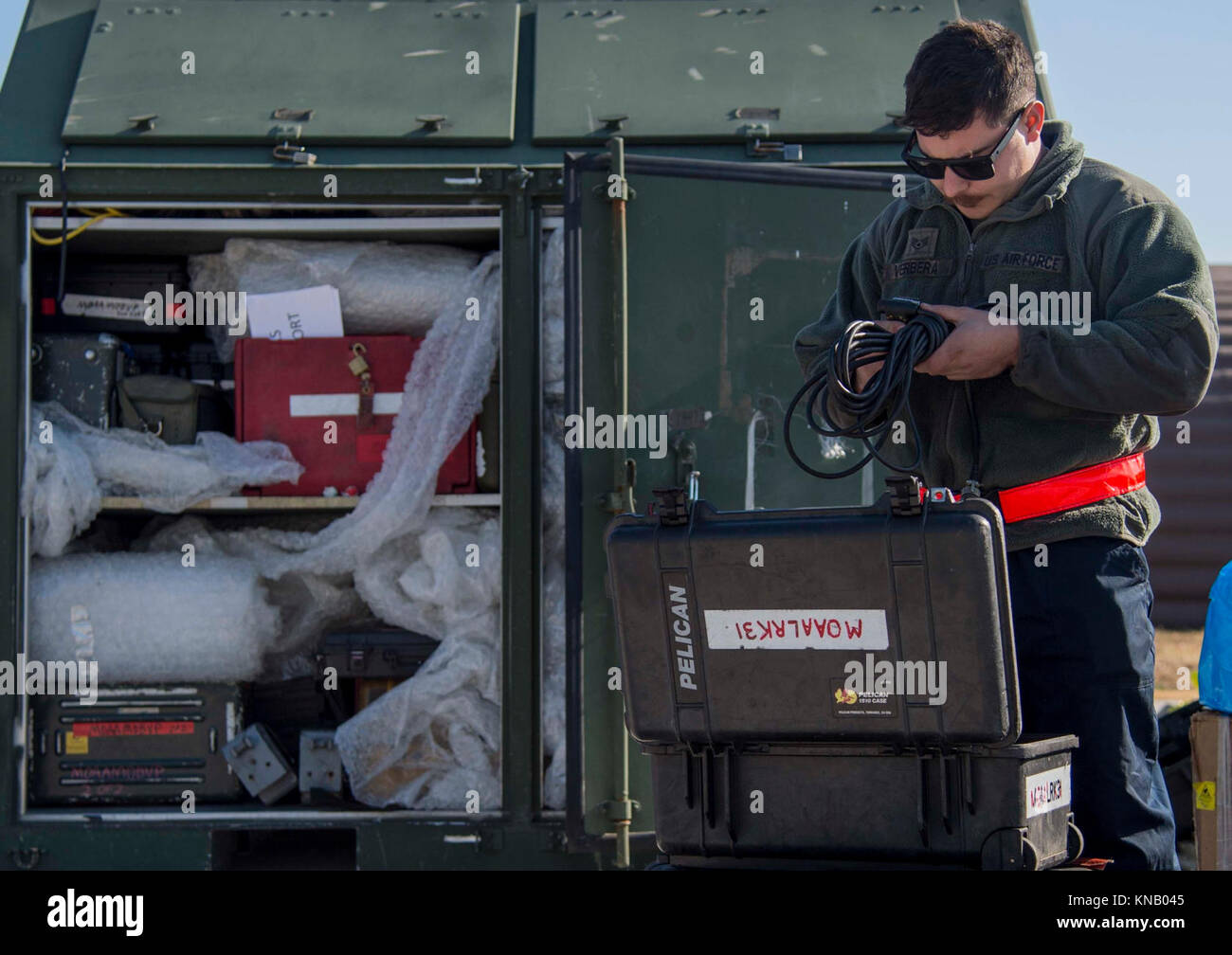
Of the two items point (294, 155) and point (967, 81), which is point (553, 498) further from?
point (967, 81)

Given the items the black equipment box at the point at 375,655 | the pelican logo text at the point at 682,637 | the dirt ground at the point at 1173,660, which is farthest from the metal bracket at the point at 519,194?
the dirt ground at the point at 1173,660

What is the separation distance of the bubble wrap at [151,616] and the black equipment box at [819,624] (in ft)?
8.78

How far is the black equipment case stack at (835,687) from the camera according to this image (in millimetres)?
1786

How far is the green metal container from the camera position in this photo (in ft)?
12.8

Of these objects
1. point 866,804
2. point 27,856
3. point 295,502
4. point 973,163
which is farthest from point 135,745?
point 973,163

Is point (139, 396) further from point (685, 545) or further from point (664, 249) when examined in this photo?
point (685, 545)

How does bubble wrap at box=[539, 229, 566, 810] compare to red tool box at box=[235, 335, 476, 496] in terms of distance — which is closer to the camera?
bubble wrap at box=[539, 229, 566, 810]

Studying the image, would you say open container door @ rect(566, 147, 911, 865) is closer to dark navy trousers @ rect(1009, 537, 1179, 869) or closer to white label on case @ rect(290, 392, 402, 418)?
white label on case @ rect(290, 392, 402, 418)

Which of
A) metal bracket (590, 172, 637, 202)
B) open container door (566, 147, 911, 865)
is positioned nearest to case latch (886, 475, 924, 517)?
open container door (566, 147, 911, 865)

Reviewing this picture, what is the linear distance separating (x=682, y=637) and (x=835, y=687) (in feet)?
0.74

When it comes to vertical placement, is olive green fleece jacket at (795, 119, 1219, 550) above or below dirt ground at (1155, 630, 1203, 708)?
above
